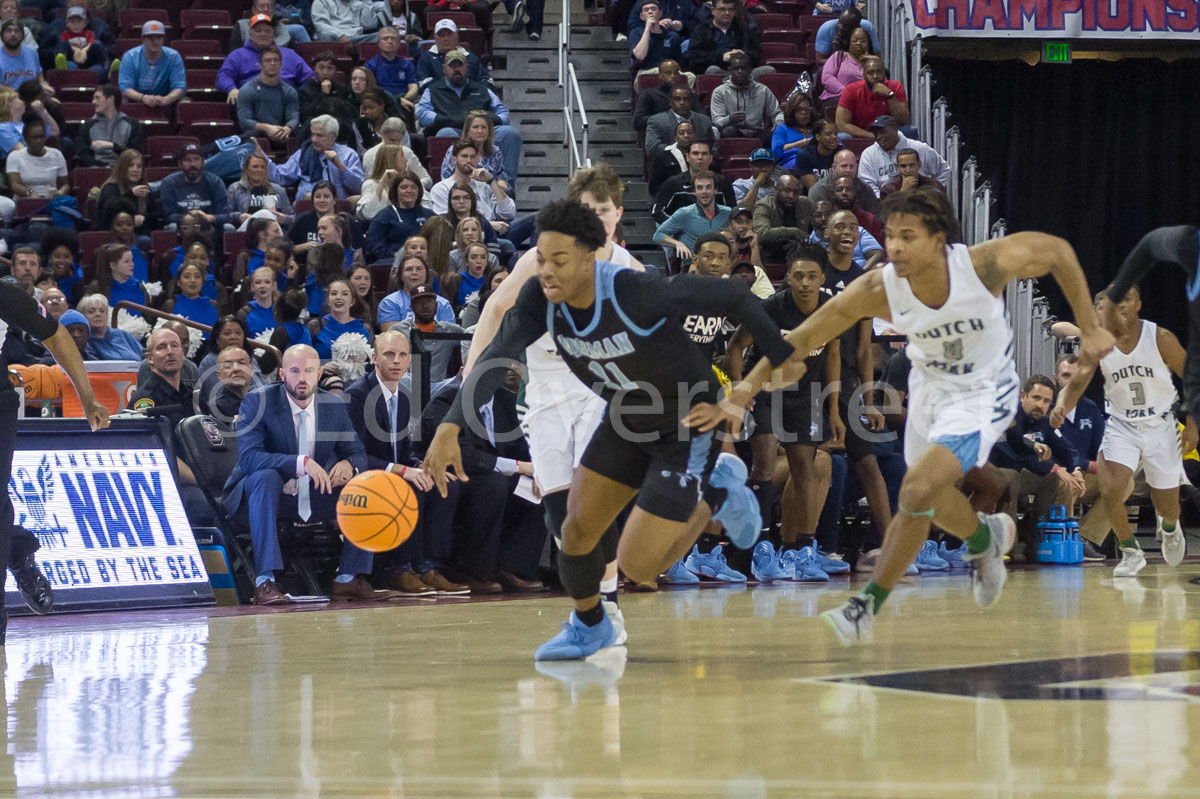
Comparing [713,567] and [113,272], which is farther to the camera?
[113,272]

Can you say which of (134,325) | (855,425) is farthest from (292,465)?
(855,425)

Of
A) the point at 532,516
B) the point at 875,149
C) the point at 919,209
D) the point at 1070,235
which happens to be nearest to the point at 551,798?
the point at 919,209

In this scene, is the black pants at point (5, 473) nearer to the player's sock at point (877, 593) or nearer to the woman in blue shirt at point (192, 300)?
the player's sock at point (877, 593)

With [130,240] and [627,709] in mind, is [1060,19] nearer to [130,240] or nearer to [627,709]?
[130,240]

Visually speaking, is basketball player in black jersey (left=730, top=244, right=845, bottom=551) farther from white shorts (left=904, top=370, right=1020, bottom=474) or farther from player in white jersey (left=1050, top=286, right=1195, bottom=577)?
white shorts (left=904, top=370, right=1020, bottom=474)

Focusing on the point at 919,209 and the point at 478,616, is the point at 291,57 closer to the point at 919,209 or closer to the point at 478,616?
the point at 478,616

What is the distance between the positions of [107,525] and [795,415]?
437cm

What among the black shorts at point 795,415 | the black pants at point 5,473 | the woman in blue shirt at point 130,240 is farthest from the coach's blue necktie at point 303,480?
the woman in blue shirt at point 130,240

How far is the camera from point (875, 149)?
1382 centimetres

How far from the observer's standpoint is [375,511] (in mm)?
7805

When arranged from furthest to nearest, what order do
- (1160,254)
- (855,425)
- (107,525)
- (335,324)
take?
(335,324) → (855,425) → (107,525) → (1160,254)

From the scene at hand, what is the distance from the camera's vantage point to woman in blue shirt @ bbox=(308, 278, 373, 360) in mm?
10633

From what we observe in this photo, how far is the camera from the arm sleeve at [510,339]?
546 cm

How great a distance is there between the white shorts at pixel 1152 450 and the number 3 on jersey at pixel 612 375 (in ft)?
18.6
